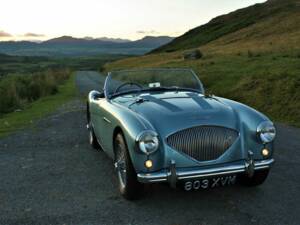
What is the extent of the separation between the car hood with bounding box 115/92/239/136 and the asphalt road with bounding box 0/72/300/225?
0.97 m

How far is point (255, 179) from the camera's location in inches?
216

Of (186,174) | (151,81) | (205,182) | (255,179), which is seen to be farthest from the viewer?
(151,81)

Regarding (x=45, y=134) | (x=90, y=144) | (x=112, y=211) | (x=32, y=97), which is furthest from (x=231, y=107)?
(x=32, y=97)

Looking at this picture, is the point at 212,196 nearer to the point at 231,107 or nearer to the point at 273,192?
the point at 273,192

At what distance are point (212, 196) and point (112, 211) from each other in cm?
132

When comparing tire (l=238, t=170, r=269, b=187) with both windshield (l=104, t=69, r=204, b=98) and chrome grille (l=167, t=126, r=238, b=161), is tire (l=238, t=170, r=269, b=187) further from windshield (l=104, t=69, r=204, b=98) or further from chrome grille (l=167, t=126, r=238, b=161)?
windshield (l=104, t=69, r=204, b=98)

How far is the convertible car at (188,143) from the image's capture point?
468cm

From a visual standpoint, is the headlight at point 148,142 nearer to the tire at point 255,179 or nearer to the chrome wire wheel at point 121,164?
the chrome wire wheel at point 121,164

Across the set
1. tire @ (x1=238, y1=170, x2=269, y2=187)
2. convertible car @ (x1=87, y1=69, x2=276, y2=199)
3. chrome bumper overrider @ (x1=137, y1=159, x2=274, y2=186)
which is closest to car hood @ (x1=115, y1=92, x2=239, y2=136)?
convertible car @ (x1=87, y1=69, x2=276, y2=199)

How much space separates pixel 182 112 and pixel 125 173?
3.41 ft

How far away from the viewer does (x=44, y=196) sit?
554cm

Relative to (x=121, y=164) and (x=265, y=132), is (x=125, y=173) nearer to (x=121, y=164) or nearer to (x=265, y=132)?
(x=121, y=164)

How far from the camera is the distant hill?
69.7m

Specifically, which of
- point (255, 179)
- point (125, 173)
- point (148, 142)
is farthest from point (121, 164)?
point (255, 179)
